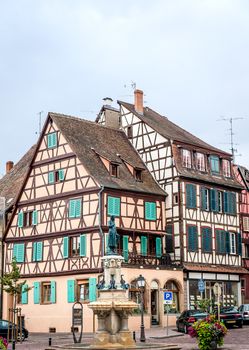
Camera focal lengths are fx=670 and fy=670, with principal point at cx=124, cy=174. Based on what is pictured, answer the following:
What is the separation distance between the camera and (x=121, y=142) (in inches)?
1994

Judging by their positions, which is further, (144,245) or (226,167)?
(226,167)

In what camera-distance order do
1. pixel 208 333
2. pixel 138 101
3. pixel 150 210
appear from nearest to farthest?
pixel 208 333
pixel 150 210
pixel 138 101

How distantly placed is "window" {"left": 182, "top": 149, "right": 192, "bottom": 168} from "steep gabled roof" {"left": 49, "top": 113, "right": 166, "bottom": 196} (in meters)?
2.59

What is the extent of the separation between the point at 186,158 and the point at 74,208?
9555mm

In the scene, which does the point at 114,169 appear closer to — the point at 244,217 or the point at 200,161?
the point at 200,161

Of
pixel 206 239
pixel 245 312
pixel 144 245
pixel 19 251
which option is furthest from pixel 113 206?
pixel 245 312

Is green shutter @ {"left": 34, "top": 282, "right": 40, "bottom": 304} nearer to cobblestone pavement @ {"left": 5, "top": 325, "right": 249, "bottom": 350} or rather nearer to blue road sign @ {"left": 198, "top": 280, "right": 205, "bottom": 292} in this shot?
cobblestone pavement @ {"left": 5, "top": 325, "right": 249, "bottom": 350}

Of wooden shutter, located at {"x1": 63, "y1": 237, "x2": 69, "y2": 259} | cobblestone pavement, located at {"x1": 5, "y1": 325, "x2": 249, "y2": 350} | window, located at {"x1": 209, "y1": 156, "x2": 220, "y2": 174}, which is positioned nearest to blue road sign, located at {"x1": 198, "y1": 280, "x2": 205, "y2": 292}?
cobblestone pavement, located at {"x1": 5, "y1": 325, "x2": 249, "y2": 350}

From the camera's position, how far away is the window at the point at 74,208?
44.0 m

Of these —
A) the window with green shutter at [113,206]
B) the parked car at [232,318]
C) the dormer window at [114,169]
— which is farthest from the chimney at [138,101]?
the parked car at [232,318]

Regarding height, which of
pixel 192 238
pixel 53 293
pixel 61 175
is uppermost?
pixel 61 175

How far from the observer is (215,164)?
2025 inches

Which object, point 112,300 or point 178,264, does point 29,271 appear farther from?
point 112,300

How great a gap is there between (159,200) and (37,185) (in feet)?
28.7
